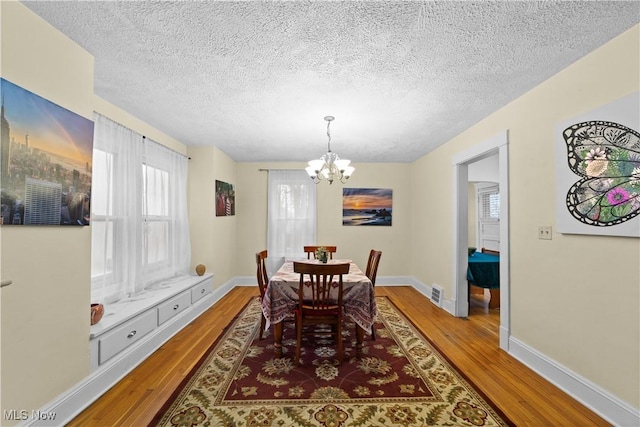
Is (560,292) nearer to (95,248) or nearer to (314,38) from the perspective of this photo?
(314,38)

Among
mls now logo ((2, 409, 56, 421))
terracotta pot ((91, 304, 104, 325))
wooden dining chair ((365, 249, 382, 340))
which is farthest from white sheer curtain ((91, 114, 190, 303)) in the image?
wooden dining chair ((365, 249, 382, 340))

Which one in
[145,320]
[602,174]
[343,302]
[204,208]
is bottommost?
[145,320]

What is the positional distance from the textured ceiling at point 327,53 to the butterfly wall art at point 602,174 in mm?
516

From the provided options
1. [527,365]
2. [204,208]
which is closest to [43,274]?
[204,208]

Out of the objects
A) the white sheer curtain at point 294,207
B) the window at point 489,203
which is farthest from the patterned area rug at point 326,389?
the window at point 489,203

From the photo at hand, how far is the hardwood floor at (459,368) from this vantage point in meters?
1.78

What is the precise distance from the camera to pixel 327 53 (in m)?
1.83

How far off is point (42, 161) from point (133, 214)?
1.42 meters

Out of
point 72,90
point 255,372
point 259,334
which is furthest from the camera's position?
point 259,334

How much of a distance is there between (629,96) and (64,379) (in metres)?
3.95

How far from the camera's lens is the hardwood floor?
5.84ft

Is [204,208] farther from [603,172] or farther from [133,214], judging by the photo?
[603,172]

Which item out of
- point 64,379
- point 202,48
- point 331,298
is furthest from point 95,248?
point 331,298

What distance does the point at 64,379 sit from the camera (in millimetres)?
1712
